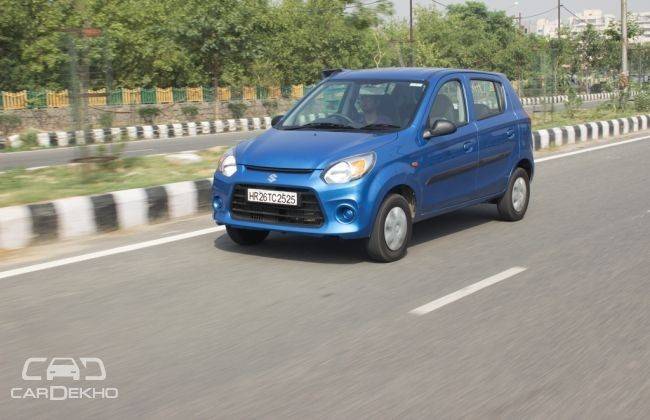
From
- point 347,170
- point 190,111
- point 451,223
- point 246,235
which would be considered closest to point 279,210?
point 347,170

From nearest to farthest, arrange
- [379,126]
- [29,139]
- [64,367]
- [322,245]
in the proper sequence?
[64,367] → [379,126] → [322,245] → [29,139]

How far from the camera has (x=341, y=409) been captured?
3672 mm

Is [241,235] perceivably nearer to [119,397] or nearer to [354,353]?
[354,353]

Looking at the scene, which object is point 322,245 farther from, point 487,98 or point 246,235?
point 487,98

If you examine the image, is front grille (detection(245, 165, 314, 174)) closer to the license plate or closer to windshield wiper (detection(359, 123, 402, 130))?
the license plate

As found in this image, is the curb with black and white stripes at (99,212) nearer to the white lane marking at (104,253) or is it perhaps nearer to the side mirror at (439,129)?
the white lane marking at (104,253)

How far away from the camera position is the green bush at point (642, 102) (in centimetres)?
2797

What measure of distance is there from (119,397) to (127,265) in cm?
292

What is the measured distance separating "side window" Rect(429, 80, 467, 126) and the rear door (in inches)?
6.9

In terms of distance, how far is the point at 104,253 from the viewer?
710cm

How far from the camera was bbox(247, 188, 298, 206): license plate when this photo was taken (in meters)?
6.39

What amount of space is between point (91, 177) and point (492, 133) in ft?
16.4

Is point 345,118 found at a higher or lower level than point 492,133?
higher

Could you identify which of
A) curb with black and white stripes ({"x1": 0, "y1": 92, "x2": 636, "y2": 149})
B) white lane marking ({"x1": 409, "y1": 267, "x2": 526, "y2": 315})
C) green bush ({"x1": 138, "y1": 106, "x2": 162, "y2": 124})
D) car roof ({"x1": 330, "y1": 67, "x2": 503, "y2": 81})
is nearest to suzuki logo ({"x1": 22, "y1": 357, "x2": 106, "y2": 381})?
white lane marking ({"x1": 409, "y1": 267, "x2": 526, "y2": 315})
